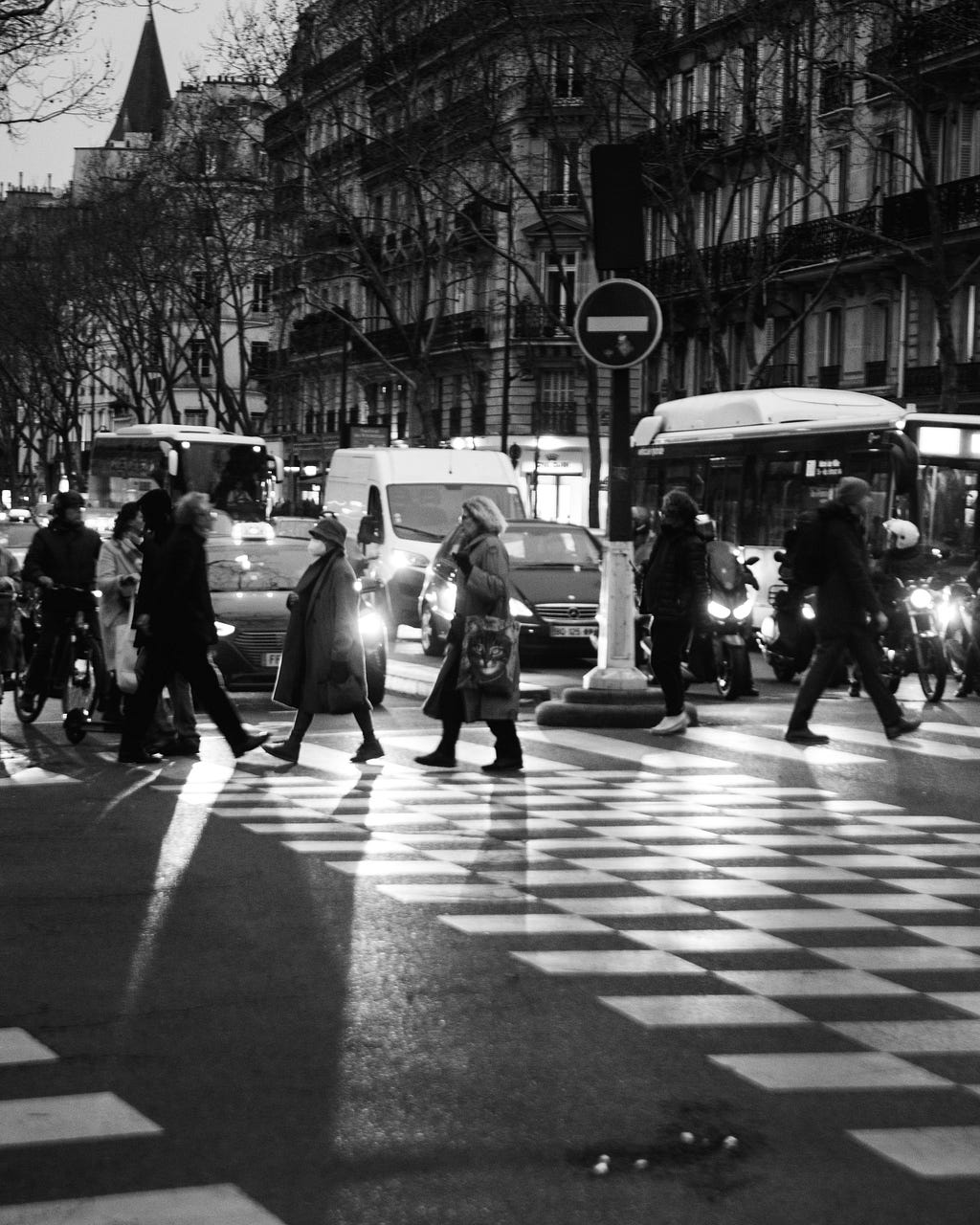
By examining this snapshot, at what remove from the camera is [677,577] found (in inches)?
641

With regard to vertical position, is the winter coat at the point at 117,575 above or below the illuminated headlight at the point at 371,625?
above

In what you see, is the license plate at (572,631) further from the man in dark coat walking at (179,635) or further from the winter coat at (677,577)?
the man in dark coat walking at (179,635)

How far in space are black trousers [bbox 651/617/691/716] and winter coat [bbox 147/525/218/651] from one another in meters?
3.28

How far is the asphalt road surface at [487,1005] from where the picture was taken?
197 inches

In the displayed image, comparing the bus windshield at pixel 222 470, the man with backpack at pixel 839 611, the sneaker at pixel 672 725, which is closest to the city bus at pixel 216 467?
the bus windshield at pixel 222 470

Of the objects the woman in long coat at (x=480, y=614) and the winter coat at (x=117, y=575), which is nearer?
the woman in long coat at (x=480, y=614)

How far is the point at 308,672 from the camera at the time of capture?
1423 centimetres

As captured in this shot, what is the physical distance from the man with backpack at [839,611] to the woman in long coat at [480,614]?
2.72 metres

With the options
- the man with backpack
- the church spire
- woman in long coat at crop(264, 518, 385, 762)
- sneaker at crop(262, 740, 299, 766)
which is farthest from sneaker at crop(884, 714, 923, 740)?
the church spire

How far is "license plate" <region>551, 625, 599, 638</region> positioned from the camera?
24.1 metres

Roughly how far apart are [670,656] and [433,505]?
1378cm

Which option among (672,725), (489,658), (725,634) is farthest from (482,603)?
(725,634)

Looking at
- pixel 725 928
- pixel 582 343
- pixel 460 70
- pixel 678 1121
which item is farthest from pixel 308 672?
pixel 460 70

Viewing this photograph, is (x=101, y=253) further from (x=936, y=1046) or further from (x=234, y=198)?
(x=936, y=1046)
